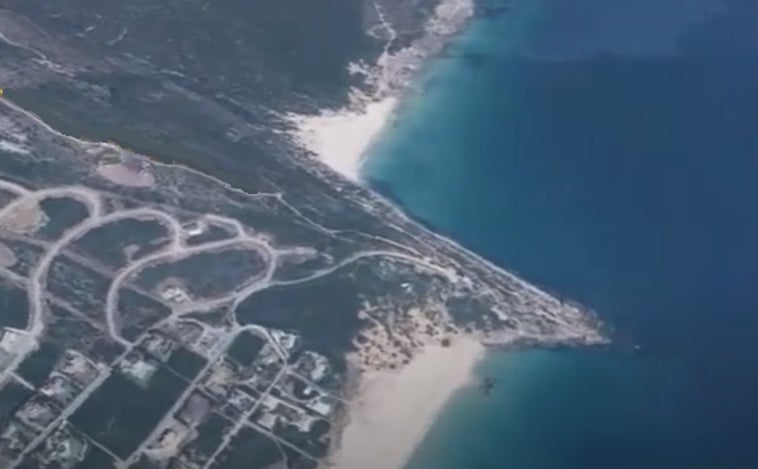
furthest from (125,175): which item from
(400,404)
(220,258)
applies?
(400,404)

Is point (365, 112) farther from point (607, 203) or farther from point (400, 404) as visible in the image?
point (400, 404)

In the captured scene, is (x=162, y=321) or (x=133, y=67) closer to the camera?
(x=162, y=321)

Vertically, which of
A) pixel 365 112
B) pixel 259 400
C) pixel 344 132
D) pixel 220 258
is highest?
pixel 365 112

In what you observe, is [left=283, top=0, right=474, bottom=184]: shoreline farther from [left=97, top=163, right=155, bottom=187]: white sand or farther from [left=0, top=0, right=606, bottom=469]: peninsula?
[left=97, top=163, right=155, bottom=187]: white sand

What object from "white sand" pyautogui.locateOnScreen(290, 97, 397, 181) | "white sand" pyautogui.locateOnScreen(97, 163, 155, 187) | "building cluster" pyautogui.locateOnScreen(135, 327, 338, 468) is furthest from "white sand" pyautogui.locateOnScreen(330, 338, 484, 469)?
"white sand" pyautogui.locateOnScreen(97, 163, 155, 187)

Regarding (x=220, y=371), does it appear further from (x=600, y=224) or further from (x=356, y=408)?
(x=600, y=224)

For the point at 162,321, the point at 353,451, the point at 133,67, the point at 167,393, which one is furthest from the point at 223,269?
the point at 133,67
